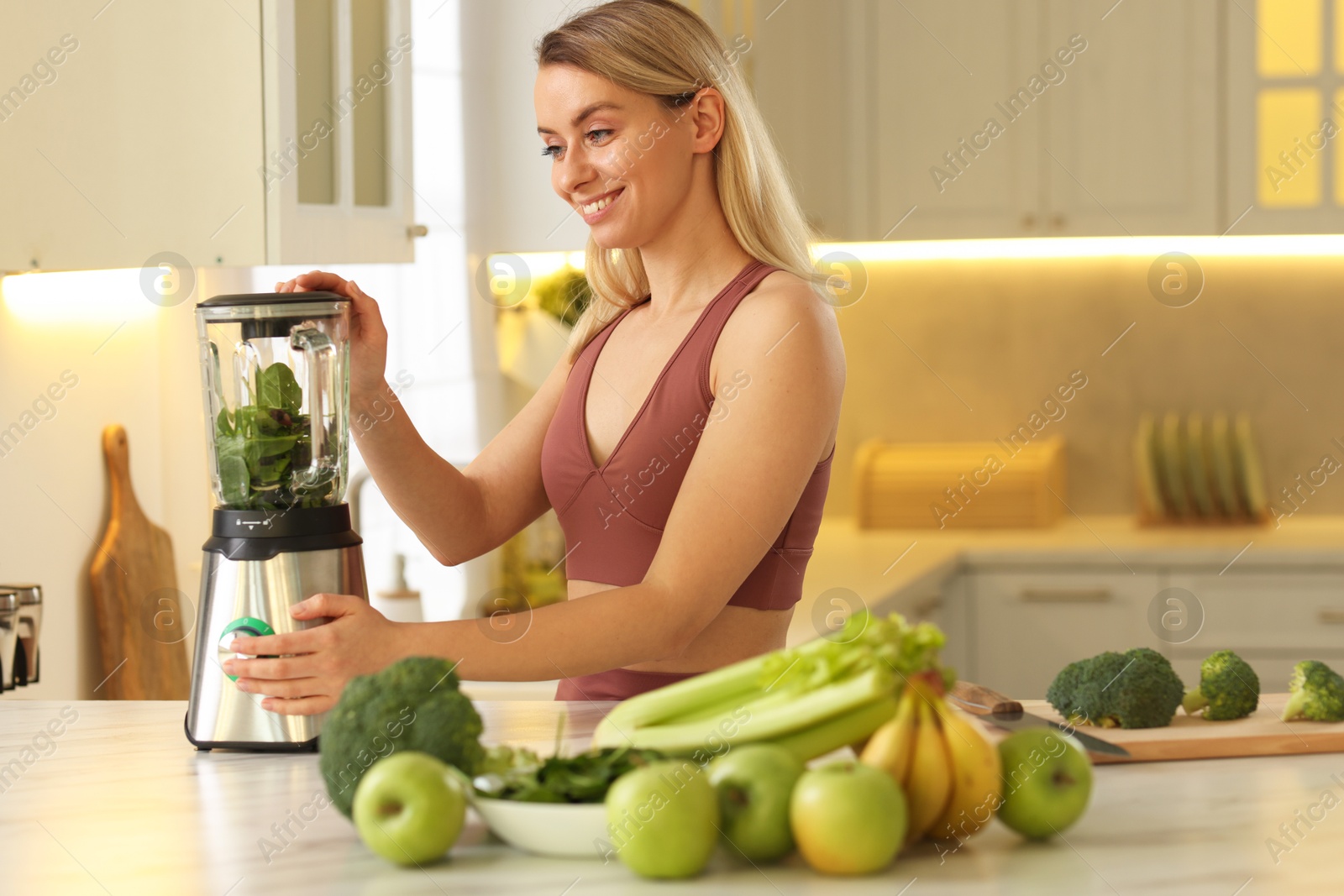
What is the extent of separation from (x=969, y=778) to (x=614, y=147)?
736mm

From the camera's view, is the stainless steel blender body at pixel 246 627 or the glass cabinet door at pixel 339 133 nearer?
the stainless steel blender body at pixel 246 627

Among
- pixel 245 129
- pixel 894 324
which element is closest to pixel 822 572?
pixel 894 324

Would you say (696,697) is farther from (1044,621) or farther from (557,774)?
(1044,621)

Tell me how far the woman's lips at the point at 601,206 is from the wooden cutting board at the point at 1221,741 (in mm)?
656

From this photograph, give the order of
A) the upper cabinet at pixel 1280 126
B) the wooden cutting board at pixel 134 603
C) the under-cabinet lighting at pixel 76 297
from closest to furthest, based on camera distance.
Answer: the under-cabinet lighting at pixel 76 297, the wooden cutting board at pixel 134 603, the upper cabinet at pixel 1280 126

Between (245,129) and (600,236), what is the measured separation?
0.72 meters

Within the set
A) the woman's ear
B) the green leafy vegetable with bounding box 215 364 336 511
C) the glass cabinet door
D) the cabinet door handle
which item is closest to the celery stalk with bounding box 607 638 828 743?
the green leafy vegetable with bounding box 215 364 336 511

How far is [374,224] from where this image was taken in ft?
6.89

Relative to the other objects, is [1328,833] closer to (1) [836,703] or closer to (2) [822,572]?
(1) [836,703]

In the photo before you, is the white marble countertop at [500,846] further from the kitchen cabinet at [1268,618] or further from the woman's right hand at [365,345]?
the kitchen cabinet at [1268,618]

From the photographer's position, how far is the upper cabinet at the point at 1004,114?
296cm

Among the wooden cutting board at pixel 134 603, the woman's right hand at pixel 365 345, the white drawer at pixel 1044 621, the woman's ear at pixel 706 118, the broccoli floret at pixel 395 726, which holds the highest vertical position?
the woman's ear at pixel 706 118

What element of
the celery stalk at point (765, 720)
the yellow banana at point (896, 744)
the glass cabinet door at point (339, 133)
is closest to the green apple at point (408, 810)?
the celery stalk at point (765, 720)

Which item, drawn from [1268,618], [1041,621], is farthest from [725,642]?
[1268,618]
